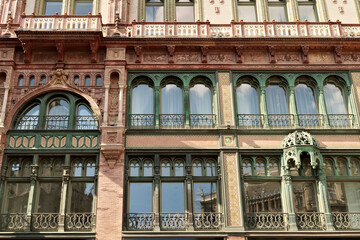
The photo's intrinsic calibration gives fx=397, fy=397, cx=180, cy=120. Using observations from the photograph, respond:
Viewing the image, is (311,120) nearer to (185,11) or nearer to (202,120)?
(202,120)

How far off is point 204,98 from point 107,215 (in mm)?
6674

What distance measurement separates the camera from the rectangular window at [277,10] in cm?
2030

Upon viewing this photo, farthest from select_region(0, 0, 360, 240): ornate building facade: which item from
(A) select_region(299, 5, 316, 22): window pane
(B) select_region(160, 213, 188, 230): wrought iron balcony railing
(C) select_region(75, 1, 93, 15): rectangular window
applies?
(A) select_region(299, 5, 316, 22): window pane

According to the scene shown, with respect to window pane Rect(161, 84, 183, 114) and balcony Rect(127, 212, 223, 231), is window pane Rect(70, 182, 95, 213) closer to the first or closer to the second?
balcony Rect(127, 212, 223, 231)

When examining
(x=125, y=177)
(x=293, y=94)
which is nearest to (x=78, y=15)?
(x=125, y=177)

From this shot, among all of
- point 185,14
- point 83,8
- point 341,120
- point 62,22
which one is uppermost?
point 83,8

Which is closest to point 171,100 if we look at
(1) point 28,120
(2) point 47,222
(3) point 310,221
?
(1) point 28,120

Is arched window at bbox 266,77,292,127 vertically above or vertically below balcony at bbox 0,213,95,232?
above

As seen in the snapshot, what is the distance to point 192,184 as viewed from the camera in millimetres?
16266

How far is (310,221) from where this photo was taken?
615 inches

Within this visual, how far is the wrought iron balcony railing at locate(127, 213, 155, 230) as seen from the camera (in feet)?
50.8

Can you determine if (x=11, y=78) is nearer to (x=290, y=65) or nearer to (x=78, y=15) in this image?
(x=78, y=15)

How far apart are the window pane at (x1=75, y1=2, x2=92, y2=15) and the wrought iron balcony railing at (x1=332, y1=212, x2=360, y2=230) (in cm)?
1491

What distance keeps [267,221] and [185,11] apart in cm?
1110
